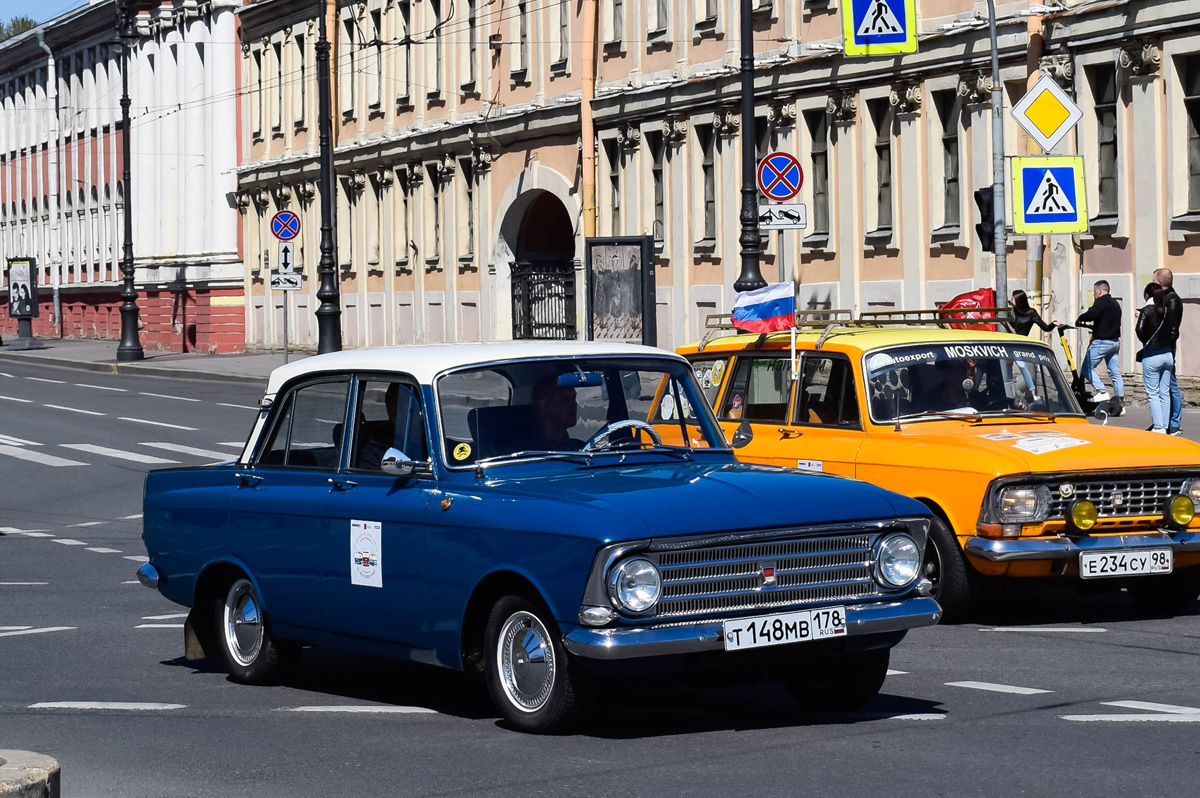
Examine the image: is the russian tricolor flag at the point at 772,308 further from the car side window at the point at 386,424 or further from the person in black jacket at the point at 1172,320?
the person in black jacket at the point at 1172,320

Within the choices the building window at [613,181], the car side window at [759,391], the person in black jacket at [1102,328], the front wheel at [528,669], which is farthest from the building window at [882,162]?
the front wheel at [528,669]

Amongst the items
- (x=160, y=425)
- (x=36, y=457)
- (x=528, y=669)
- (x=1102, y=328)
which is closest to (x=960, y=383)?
(x=528, y=669)

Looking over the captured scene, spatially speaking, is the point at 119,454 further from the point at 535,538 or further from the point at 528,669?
the point at 535,538

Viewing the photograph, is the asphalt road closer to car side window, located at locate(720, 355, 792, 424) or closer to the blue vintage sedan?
the blue vintage sedan

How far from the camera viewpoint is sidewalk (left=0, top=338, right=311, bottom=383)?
49594 mm

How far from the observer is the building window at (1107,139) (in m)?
29.1

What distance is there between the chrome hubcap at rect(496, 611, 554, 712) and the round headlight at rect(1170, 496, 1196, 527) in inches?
185

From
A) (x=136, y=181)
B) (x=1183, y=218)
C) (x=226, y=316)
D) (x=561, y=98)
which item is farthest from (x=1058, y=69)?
(x=136, y=181)

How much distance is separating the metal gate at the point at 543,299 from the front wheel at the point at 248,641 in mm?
34746

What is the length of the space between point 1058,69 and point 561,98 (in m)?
16.3

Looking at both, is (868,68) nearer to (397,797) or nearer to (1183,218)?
(1183,218)

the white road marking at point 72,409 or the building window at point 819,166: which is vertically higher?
the building window at point 819,166

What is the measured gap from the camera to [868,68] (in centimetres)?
3438

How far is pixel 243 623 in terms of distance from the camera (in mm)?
9961
